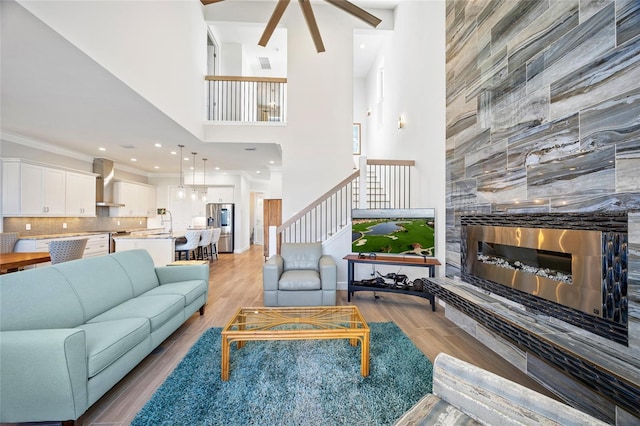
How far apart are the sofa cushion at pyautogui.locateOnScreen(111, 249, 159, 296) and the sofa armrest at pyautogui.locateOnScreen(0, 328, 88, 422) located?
1.36m

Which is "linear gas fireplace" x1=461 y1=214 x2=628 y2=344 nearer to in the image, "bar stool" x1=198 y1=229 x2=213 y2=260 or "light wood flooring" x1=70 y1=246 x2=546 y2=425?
"light wood flooring" x1=70 y1=246 x2=546 y2=425

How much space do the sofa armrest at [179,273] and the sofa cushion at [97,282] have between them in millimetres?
525

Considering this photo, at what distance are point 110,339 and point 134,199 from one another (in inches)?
296

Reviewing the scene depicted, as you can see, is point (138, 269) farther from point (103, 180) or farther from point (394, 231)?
point (103, 180)

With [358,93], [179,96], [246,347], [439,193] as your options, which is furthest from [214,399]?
[358,93]

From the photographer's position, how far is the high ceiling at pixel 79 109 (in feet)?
7.77

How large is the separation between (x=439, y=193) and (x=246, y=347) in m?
3.16

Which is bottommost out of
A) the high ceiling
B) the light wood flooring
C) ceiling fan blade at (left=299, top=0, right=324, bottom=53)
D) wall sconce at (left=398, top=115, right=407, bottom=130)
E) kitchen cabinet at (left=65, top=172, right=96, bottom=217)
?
the light wood flooring

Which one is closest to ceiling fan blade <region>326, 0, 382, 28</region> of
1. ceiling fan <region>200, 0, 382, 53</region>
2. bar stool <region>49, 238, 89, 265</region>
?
ceiling fan <region>200, 0, 382, 53</region>

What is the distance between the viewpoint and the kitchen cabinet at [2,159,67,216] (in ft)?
15.3

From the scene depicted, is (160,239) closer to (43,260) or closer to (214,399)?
(43,260)

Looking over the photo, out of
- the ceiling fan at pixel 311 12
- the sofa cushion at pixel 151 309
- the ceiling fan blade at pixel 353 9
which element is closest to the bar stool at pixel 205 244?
the sofa cushion at pixel 151 309

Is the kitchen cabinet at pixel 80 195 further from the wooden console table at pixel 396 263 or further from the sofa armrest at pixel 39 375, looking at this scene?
the wooden console table at pixel 396 263

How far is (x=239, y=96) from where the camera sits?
5805mm
